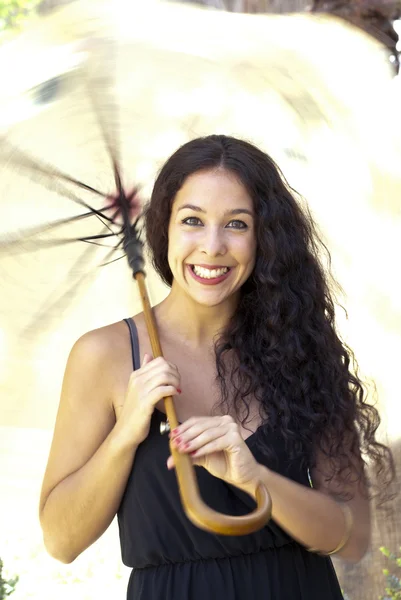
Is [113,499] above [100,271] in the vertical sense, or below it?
below

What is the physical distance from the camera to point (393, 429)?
11.1 feet

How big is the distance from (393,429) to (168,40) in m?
1.53

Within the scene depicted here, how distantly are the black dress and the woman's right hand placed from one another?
0.53 feet

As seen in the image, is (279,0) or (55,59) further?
(279,0)

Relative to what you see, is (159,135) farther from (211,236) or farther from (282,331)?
(282,331)

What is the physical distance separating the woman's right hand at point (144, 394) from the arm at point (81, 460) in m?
0.10

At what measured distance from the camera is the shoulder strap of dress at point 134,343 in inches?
105

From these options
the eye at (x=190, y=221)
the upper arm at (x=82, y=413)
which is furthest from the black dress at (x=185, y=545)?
the eye at (x=190, y=221)

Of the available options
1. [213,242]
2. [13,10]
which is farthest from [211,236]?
[13,10]

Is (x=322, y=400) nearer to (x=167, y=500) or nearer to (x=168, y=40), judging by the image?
(x=167, y=500)

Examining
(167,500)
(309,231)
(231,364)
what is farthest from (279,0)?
(167,500)

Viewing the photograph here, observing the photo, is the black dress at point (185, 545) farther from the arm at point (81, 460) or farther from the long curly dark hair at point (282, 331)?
the long curly dark hair at point (282, 331)

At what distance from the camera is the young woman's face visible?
102 inches

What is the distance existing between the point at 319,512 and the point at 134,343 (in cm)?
67
